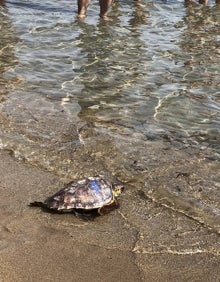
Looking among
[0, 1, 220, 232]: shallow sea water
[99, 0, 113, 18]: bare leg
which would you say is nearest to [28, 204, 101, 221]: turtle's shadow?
[0, 1, 220, 232]: shallow sea water

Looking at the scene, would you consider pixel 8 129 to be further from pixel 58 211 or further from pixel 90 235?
pixel 90 235

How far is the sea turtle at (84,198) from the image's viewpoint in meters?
4.06

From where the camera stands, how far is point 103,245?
3.64 metres

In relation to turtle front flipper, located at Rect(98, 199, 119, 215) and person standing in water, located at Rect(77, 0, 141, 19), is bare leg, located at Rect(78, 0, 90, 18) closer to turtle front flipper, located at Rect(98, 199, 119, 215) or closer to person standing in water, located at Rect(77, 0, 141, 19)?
person standing in water, located at Rect(77, 0, 141, 19)

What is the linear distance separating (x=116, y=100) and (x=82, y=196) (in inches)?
116

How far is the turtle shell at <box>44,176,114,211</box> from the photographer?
4059 mm

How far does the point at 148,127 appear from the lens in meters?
5.98

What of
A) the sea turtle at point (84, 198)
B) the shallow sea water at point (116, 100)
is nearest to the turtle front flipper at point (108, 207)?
the sea turtle at point (84, 198)

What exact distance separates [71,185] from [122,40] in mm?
6564

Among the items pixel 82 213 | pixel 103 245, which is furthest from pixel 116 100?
pixel 103 245

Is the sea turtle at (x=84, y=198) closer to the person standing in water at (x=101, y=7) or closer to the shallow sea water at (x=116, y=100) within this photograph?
the shallow sea water at (x=116, y=100)

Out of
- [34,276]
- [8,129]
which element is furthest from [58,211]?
[8,129]

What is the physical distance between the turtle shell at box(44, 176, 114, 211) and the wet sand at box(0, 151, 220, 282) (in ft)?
0.35

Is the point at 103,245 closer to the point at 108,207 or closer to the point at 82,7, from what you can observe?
the point at 108,207
